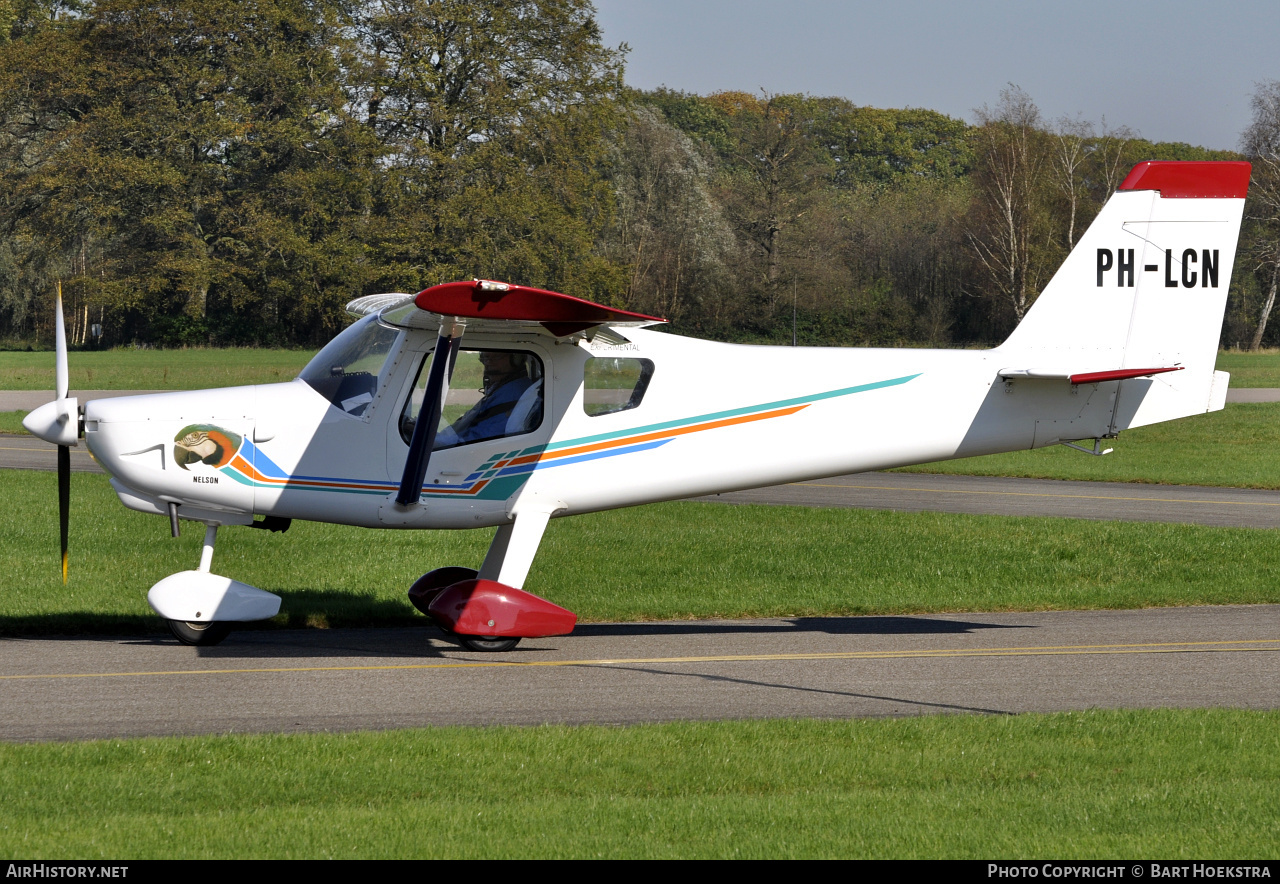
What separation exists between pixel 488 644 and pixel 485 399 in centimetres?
194

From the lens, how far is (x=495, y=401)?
31.4 feet

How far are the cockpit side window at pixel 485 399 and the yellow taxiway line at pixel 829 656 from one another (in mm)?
1784

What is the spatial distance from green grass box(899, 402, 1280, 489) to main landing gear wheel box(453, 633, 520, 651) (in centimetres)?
1541

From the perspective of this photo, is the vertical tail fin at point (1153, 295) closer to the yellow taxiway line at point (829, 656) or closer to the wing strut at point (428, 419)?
the yellow taxiway line at point (829, 656)

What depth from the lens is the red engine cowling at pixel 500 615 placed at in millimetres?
9102

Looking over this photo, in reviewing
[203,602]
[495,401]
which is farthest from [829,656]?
[203,602]

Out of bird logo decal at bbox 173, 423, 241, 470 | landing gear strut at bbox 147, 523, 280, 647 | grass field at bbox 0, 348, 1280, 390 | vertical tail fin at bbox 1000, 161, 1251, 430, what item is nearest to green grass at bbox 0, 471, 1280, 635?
landing gear strut at bbox 147, 523, 280, 647

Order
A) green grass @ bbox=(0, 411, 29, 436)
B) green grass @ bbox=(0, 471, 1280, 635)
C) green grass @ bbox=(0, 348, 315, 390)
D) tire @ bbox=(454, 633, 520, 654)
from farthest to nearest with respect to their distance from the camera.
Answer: green grass @ bbox=(0, 348, 315, 390) < green grass @ bbox=(0, 411, 29, 436) < green grass @ bbox=(0, 471, 1280, 635) < tire @ bbox=(454, 633, 520, 654)

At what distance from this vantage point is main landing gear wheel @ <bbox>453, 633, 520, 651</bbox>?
370 inches

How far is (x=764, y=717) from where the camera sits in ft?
24.4

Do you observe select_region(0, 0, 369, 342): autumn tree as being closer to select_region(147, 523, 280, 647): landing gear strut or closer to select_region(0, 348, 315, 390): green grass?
select_region(0, 348, 315, 390): green grass

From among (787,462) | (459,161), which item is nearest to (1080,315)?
(787,462)

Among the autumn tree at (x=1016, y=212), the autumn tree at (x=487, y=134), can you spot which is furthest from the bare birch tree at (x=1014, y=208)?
the autumn tree at (x=487, y=134)
